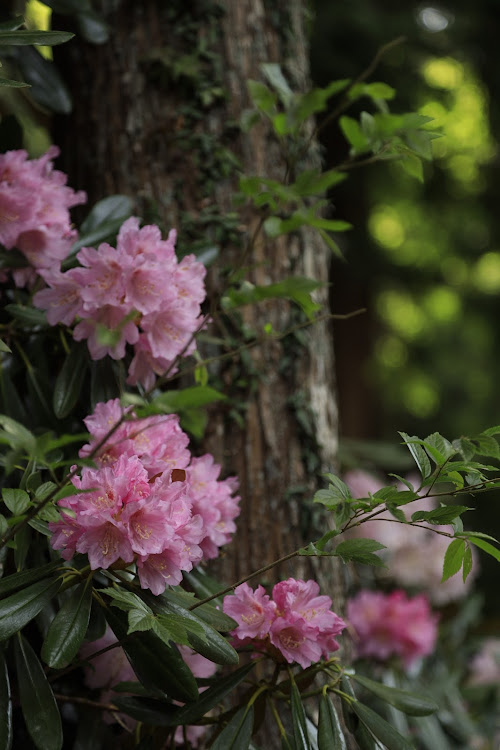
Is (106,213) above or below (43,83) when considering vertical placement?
below

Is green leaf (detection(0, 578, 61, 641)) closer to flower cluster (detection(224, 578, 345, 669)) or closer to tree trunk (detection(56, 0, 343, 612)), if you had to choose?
flower cluster (detection(224, 578, 345, 669))

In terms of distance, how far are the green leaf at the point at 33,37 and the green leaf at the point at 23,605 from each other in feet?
2.06

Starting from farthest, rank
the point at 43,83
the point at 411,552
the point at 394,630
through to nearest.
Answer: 1. the point at 411,552
2. the point at 394,630
3. the point at 43,83

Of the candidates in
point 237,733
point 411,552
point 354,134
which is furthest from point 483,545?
point 411,552

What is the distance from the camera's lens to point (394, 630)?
1.80 metres

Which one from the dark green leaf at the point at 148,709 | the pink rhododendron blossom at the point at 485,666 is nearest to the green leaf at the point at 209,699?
the dark green leaf at the point at 148,709

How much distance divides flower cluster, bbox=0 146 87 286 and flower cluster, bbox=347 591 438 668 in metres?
1.15

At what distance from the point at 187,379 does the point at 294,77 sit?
0.67 metres

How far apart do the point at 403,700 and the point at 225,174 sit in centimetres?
94

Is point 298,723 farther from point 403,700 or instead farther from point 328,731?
point 403,700

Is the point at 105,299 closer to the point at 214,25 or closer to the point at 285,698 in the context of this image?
the point at 285,698

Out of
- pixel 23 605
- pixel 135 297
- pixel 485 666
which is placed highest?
pixel 135 297

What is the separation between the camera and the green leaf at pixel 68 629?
77 centimetres

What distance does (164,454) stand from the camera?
3.04 ft
